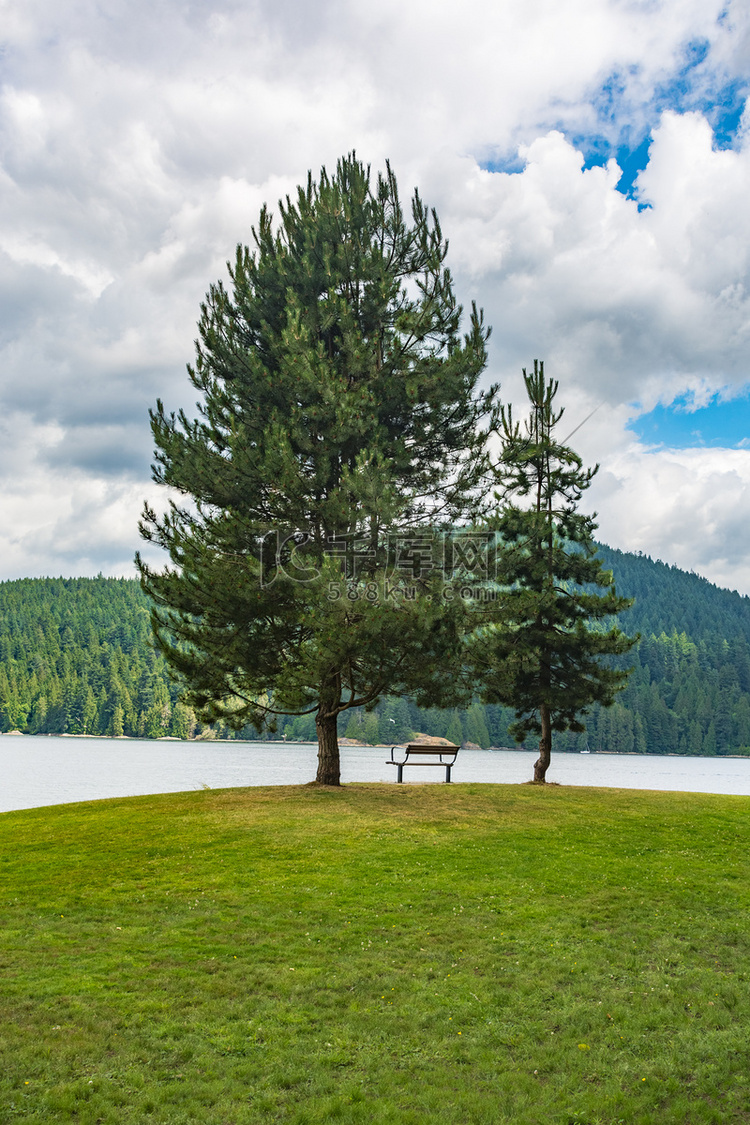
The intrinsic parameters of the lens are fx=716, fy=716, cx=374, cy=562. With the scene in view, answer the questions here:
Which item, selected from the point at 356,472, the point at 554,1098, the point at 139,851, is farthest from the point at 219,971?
the point at 356,472

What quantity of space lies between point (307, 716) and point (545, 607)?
105 m

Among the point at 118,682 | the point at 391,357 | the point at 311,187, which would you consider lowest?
the point at 118,682

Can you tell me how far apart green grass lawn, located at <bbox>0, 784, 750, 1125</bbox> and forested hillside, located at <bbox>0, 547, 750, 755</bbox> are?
279ft

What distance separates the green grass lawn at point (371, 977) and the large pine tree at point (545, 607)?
8.16 meters

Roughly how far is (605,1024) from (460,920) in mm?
2703

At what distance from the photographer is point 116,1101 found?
4.49m

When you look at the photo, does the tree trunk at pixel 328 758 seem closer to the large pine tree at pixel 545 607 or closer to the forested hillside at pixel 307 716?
the large pine tree at pixel 545 607

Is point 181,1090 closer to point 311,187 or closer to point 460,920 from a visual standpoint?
point 460,920

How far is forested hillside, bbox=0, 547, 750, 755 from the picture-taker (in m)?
112

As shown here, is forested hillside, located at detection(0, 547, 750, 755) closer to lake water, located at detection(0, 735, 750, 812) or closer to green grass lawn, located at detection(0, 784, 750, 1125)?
lake water, located at detection(0, 735, 750, 812)

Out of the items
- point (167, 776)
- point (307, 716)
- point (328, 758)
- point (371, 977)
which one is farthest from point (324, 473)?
point (307, 716)

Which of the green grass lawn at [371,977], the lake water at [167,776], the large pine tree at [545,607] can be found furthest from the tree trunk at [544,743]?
the lake water at [167,776]

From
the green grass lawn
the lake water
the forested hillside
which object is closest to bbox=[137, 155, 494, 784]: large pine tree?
the green grass lawn

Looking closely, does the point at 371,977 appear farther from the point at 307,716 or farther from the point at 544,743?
the point at 307,716
